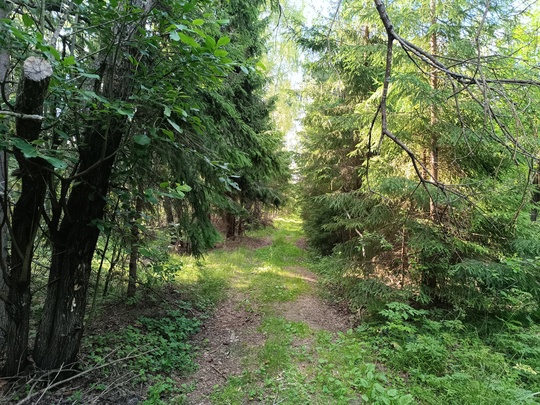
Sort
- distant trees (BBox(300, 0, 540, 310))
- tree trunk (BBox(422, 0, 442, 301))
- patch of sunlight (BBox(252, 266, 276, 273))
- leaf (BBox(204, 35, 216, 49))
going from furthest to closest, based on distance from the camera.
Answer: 1. patch of sunlight (BBox(252, 266, 276, 273))
2. tree trunk (BBox(422, 0, 442, 301))
3. distant trees (BBox(300, 0, 540, 310))
4. leaf (BBox(204, 35, 216, 49))

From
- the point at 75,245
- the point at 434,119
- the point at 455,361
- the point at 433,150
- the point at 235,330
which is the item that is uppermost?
the point at 434,119

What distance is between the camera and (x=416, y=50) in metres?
1.53

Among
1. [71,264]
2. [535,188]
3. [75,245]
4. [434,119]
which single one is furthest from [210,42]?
[535,188]

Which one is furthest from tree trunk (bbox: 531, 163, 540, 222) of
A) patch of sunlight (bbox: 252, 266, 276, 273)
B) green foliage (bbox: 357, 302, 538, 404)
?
patch of sunlight (bbox: 252, 266, 276, 273)

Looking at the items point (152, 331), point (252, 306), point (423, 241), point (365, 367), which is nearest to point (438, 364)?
point (365, 367)

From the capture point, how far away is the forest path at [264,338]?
342cm

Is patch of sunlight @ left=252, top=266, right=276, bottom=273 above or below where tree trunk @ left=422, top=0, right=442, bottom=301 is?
below

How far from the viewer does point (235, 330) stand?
5.09m

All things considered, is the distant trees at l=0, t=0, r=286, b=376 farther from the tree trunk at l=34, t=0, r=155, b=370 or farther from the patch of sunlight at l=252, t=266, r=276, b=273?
the patch of sunlight at l=252, t=266, r=276, b=273

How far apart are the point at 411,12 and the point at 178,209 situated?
527 cm

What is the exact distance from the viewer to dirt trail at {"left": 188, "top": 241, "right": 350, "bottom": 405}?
3705mm

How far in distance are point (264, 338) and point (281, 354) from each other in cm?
67

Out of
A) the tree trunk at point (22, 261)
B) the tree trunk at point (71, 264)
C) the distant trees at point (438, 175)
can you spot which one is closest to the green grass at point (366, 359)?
the distant trees at point (438, 175)

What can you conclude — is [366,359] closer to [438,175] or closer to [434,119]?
[438,175]
